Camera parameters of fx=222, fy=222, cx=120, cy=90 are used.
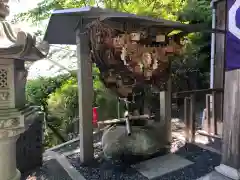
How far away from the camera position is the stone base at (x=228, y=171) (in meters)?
3.91

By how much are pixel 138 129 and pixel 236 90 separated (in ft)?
7.34

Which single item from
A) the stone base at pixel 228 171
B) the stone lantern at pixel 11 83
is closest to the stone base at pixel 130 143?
the stone base at pixel 228 171

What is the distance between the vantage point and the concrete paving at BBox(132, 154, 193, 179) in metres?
4.51

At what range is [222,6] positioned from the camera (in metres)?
6.41

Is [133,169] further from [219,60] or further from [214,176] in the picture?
[219,60]

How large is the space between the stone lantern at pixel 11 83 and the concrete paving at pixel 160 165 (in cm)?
248

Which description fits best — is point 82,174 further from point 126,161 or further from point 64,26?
point 64,26

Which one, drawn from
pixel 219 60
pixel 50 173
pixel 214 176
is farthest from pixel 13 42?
pixel 219 60

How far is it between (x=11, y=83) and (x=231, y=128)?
12.2ft

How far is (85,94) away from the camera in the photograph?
15.9ft

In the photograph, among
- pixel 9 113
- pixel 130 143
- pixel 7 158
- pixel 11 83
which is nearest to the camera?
pixel 9 113

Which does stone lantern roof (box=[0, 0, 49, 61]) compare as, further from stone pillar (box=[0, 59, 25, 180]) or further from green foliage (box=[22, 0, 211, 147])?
green foliage (box=[22, 0, 211, 147])

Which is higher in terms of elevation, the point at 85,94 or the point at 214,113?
the point at 85,94

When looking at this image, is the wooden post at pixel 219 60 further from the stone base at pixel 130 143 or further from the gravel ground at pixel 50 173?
the gravel ground at pixel 50 173
